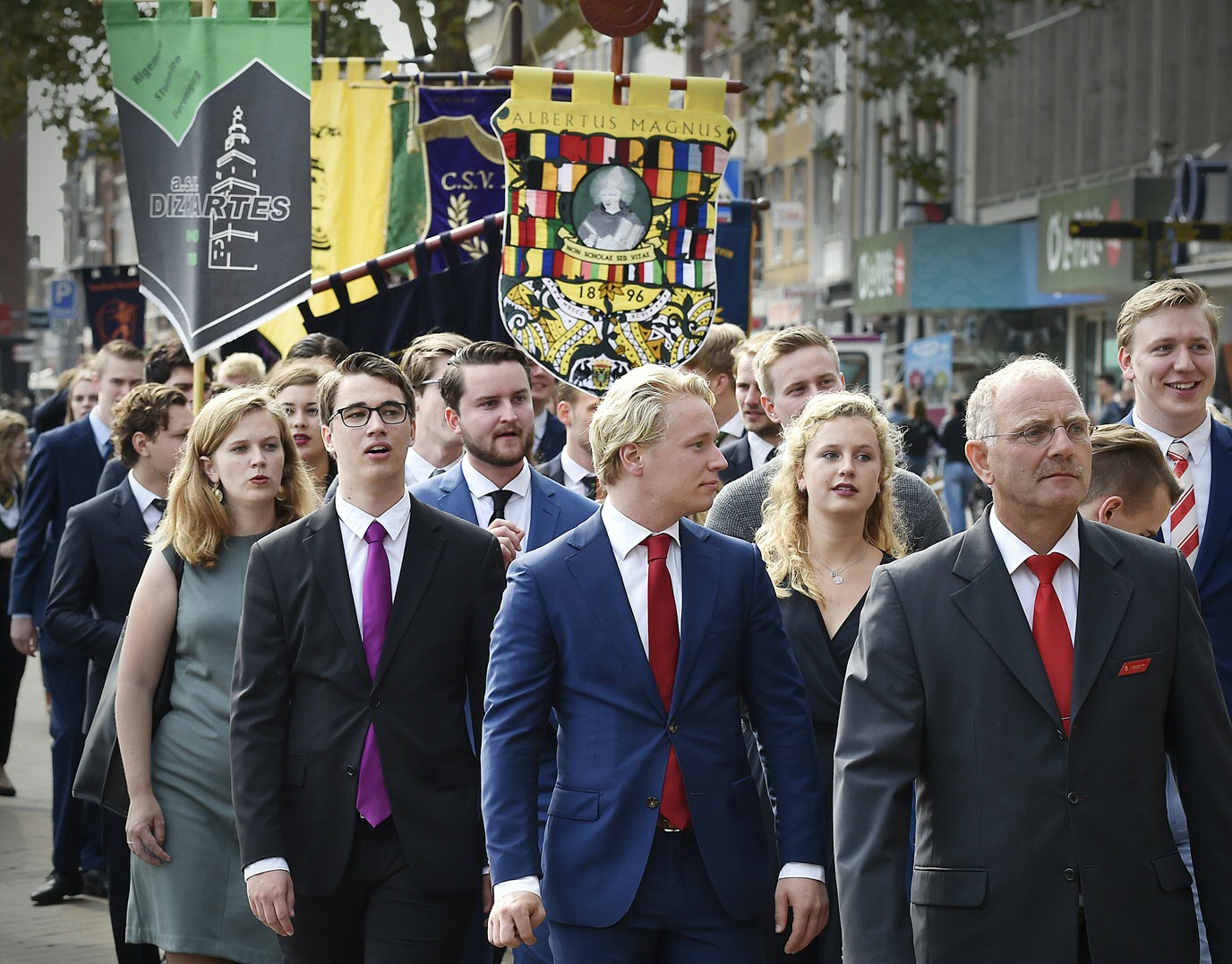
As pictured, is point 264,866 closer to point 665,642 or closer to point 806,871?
point 665,642

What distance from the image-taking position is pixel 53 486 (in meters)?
9.02

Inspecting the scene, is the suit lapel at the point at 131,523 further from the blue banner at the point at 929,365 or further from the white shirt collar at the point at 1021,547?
the blue banner at the point at 929,365

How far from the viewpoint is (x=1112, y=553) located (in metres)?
3.91

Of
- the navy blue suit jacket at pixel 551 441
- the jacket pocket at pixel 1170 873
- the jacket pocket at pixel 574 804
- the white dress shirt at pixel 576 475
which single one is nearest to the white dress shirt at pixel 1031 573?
the jacket pocket at pixel 1170 873

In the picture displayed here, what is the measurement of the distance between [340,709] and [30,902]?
13.3 feet

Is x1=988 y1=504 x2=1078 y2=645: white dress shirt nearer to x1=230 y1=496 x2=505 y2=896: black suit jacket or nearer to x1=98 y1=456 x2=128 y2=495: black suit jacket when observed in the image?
x1=230 y1=496 x2=505 y2=896: black suit jacket

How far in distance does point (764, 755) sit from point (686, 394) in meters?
0.87

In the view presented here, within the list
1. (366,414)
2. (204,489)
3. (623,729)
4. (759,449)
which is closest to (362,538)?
(366,414)

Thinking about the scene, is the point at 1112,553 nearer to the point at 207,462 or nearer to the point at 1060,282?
the point at 207,462

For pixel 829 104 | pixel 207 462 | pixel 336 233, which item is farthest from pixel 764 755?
pixel 829 104

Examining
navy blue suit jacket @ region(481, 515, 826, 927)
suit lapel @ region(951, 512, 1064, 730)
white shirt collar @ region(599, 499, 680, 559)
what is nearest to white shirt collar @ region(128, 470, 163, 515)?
navy blue suit jacket @ region(481, 515, 826, 927)

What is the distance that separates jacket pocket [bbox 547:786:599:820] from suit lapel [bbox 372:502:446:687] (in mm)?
667

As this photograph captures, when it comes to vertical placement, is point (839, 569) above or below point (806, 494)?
below

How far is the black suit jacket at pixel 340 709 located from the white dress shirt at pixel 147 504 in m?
2.08
